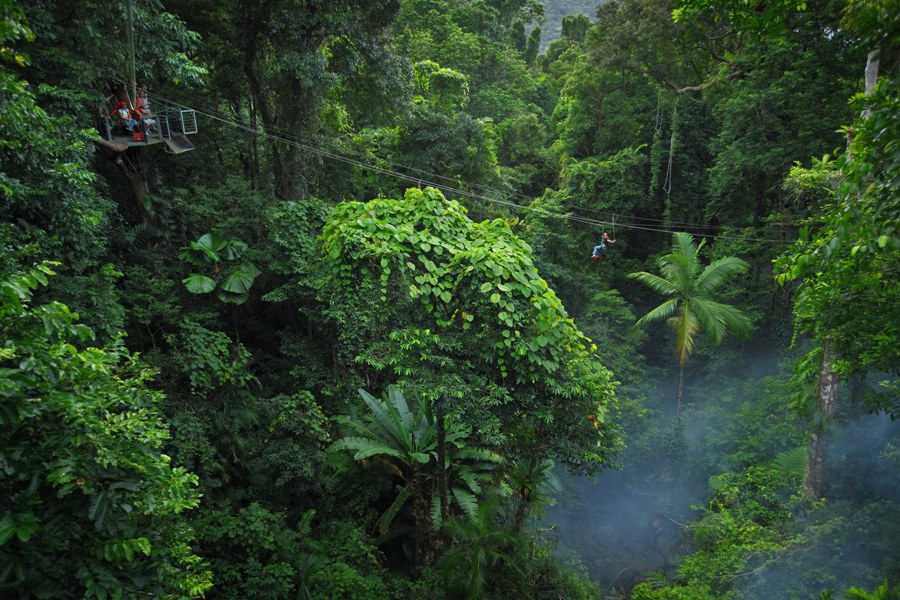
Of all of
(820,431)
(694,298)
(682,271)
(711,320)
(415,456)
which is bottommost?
(820,431)

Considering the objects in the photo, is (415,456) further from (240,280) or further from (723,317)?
(723,317)

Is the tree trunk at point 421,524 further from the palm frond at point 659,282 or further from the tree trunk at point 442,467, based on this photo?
the palm frond at point 659,282

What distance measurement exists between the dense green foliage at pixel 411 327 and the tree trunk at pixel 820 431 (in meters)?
0.07

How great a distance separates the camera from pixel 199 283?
9156mm

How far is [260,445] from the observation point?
841 centimetres

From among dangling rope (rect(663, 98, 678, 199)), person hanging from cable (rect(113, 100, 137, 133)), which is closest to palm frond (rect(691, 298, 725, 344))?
dangling rope (rect(663, 98, 678, 199))

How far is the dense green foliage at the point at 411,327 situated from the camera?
381 centimetres

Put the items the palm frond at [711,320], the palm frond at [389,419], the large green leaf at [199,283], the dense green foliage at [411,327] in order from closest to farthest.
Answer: the dense green foliage at [411,327] → the palm frond at [389,419] → the large green leaf at [199,283] → the palm frond at [711,320]

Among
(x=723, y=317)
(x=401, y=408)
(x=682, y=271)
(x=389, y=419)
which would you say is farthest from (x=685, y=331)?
(x=389, y=419)

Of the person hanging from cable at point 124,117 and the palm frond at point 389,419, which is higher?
the person hanging from cable at point 124,117

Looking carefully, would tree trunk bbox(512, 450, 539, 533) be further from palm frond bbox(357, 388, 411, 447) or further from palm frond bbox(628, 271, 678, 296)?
palm frond bbox(628, 271, 678, 296)

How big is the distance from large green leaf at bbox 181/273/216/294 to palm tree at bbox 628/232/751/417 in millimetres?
11282

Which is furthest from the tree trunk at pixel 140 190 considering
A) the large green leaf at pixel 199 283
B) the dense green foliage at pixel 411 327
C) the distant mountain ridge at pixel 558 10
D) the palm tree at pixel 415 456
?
the distant mountain ridge at pixel 558 10

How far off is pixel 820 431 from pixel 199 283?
12.0 metres
